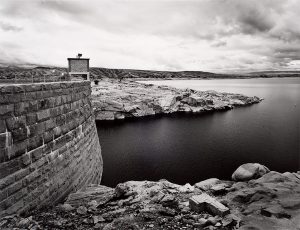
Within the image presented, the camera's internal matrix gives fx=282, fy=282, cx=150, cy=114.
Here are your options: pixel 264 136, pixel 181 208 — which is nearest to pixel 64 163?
pixel 181 208

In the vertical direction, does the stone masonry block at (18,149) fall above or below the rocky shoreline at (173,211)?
above

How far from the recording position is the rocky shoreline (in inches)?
375

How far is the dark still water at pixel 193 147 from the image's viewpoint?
85.5ft

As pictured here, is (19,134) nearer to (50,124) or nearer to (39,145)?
(39,145)

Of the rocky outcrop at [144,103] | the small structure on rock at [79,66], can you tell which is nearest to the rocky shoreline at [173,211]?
the small structure on rock at [79,66]

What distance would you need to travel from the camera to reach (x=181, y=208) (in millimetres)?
11109

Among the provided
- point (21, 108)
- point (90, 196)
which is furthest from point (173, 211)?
point (21, 108)

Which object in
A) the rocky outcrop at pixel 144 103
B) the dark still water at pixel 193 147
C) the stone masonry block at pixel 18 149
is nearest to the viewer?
the stone masonry block at pixel 18 149

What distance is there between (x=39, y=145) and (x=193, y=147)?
82.7 feet

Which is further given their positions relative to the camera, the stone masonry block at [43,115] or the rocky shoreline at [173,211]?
the stone masonry block at [43,115]

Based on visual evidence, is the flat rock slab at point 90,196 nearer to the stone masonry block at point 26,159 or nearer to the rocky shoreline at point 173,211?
the rocky shoreline at point 173,211

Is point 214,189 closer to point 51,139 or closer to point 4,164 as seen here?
point 51,139

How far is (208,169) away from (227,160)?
3.66m

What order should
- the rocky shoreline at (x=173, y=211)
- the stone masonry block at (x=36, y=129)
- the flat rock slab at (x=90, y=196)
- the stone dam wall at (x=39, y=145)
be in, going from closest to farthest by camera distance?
1. the stone dam wall at (x=39, y=145)
2. the rocky shoreline at (x=173, y=211)
3. the stone masonry block at (x=36, y=129)
4. the flat rock slab at (x=90, y=196)
